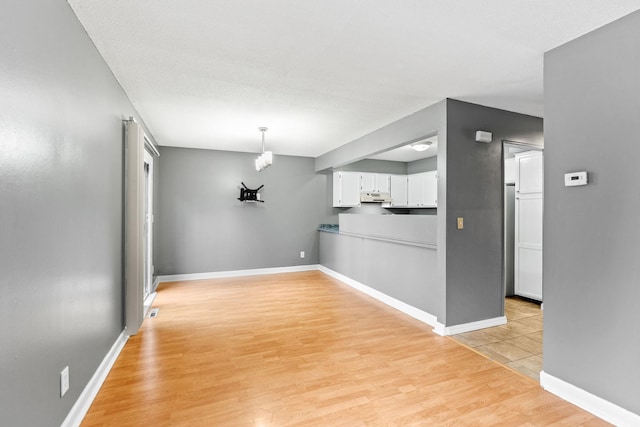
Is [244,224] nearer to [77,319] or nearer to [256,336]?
[256,336]

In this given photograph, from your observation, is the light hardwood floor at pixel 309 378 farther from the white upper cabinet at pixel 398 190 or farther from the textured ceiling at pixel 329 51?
the white upper cabinet at pixel 398 190

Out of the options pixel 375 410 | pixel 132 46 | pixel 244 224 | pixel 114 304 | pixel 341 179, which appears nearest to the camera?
pixel 375 410

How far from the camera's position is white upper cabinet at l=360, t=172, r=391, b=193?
6.80m

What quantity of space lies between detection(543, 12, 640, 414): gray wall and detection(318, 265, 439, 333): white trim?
1296 millimetres

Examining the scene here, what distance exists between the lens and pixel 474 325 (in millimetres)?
3426

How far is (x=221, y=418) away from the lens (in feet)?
6.37

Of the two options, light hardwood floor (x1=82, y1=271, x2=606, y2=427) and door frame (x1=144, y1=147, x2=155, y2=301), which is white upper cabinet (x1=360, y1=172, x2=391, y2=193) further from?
door frame (x1=144, y1=147, x2=155, y2=301)

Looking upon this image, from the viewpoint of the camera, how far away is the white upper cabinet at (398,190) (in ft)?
23.3

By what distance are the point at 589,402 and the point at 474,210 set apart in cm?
192

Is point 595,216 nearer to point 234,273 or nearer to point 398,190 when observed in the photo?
point 398,190

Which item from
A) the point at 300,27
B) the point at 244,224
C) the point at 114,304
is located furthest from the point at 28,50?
the point at 244,224

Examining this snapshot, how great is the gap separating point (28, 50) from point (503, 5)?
2.52m

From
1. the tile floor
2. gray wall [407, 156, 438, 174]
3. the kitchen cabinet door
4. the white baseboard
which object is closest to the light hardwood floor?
the tile floor

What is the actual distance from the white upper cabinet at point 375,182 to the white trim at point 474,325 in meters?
3.81
